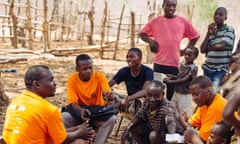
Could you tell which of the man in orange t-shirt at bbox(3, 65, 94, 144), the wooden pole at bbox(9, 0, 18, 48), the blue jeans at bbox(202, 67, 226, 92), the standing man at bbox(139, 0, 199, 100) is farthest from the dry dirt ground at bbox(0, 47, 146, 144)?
the man in orange t-shirt at bbox(3, 65, 94, 144)

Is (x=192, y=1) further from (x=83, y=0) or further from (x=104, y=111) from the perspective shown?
(x=104, y=111)

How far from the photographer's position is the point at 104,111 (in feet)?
14.0

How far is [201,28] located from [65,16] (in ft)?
17.4

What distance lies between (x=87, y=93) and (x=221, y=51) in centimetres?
170

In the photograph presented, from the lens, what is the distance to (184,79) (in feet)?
15.9

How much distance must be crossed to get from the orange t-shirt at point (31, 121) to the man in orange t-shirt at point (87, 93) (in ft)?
3.77

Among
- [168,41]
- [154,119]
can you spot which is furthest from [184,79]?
[154,119]

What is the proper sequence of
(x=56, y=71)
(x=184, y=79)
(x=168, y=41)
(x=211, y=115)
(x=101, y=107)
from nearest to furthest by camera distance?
(x=211, y=115) < (x=101, y=107) < (x=184, y=79) < (x=168, y=41) < (x=56, y=71)

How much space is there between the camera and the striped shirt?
16.7ft

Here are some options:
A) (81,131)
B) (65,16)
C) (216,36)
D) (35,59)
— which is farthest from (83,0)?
(81,131)

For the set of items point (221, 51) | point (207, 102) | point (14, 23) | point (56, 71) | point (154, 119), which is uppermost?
point (14, 23)

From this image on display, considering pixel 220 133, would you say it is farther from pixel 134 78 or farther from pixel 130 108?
pixel 134 78

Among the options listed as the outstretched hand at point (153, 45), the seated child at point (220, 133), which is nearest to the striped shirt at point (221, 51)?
the outstretched hand at point (153, 45)

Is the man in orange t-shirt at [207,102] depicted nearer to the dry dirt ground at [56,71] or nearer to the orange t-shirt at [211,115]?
the orange t-shirt at [211,115]
